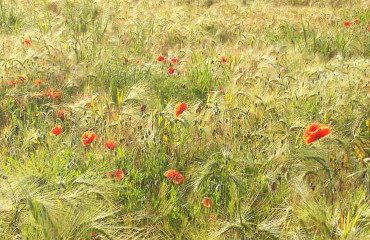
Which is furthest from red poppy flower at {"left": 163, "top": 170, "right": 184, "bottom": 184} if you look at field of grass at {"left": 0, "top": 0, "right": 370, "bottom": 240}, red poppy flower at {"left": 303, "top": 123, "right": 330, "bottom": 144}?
red poppy flower at {"left": 303, "top": 123, "right": 330, "bottom": 144}

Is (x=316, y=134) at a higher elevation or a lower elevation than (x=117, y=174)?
higher

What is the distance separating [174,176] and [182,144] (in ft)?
1.20

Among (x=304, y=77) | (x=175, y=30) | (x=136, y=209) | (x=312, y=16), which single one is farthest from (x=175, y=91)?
(x=312, y=16)

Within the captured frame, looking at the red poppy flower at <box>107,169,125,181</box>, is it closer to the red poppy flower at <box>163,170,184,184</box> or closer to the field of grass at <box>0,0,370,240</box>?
the field of grass at <box>0,0,370,240</box>

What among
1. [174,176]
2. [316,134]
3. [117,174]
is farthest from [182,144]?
[316,134]

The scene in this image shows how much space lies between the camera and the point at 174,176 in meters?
1.88

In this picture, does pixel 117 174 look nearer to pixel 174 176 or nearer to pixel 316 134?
pixel 174 176

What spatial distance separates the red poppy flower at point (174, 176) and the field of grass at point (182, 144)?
0.01 meters

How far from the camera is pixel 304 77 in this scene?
3.18m

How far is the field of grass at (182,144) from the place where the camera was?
1.52 meters

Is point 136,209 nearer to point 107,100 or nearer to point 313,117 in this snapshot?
point 107,100

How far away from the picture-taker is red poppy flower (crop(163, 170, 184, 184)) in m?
1.82

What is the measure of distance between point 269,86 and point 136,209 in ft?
5.49

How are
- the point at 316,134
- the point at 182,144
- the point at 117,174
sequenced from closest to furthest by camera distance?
the point at 316,134 < the point at 117,174 < the point at 182,144
